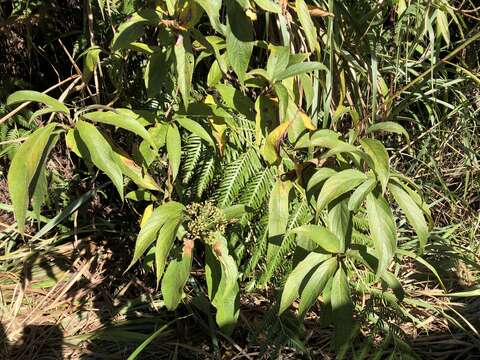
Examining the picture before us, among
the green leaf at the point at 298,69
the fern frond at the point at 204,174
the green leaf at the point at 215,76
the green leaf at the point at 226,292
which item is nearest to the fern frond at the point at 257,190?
the fern frond at the point at 204,174

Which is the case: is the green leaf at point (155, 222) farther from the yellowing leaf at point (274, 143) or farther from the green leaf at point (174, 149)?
the yellowing leaf at point (274, 143)

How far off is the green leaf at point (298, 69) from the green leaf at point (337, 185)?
0.88 ft

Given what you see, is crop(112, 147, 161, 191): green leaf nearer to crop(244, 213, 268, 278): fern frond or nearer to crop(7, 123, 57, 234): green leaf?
crop(7, 123, 57, 234): green leaf

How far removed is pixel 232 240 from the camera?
5.48ft

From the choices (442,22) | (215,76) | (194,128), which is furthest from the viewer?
(442,22)

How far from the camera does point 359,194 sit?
1123mm

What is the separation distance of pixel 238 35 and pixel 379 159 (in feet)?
1.21

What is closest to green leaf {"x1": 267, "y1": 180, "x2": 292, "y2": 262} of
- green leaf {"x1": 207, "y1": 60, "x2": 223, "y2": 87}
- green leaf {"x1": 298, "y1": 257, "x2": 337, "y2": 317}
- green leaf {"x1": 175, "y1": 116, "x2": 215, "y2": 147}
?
green leaf {"x1": 298, "y1": 257, "x2": 337, "y2": 317}

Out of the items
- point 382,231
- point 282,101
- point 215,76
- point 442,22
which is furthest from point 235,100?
point 442,22

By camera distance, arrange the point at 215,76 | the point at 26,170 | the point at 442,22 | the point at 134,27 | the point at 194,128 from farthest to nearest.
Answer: the point at 442,22 → the point at 215,76 → the point at 194,128 → the point at 134,27 → the point at 26,170

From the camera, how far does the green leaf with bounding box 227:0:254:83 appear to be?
1150mm

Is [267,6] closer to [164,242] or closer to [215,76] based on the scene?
[215,76]

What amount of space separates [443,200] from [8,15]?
76.6 inches

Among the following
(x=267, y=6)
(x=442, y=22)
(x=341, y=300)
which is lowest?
(x=341, y=300)
